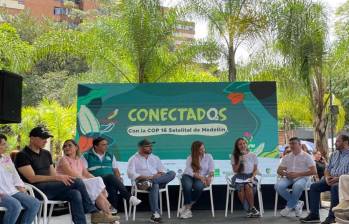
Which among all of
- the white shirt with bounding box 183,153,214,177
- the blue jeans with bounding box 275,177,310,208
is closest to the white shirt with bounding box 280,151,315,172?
the blue jeans with bounding box 275,177,310,208

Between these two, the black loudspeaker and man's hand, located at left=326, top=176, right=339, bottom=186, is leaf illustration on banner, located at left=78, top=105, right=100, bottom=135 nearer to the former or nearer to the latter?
the black loudspeaker

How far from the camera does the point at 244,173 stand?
26.6 ft

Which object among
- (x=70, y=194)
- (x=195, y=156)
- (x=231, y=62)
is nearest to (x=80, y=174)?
(x=70, y=194)

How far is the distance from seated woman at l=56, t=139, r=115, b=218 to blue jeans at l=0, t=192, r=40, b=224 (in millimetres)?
937

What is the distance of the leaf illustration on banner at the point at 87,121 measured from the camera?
28.6 ft

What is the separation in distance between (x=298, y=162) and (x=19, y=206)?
430 cm

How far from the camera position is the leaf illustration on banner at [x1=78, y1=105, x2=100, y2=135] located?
28.6 feet

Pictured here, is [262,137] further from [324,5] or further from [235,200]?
[324,5]

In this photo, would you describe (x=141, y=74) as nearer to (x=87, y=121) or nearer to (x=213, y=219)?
(x=87, y=121)

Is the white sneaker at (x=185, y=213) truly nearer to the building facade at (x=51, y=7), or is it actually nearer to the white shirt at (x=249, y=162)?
the white shirt at (x=249, y=162)

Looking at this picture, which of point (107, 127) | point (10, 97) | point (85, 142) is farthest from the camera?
point (107, 127)

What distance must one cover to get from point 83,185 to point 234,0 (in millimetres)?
6315

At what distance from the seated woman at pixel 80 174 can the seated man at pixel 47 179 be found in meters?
0.25

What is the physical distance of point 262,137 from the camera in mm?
8820
